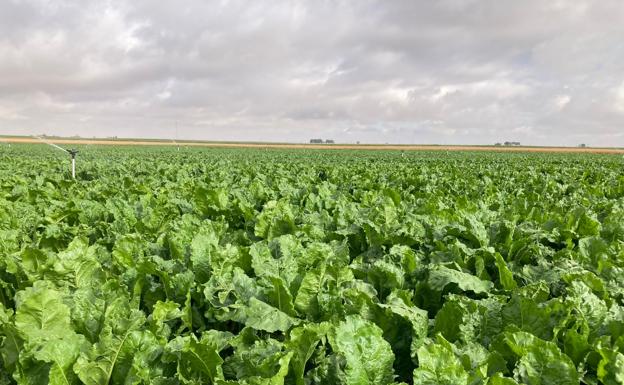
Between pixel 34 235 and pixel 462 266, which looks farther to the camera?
pixel 34 235

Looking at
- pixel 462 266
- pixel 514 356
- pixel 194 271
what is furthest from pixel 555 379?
pixel 194 271

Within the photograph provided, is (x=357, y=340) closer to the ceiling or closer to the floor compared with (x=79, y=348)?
closer to the ceiling

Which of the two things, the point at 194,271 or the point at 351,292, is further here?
the point at 194,271

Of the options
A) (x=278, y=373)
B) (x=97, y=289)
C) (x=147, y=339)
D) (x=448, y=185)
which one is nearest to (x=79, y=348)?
(x=147, y=339)

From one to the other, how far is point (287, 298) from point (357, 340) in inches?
28.2

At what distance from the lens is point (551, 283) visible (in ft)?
9.70

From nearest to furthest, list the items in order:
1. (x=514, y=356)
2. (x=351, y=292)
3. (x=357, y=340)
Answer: (x=357, y=340) < (x=514, y=356) < (x=351, y=292)

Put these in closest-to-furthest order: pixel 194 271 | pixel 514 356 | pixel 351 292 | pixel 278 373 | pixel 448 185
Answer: pixel 278 373 < pixel 514 356 < pixel 351 292 < pixel 194 271 < pixel 448 185

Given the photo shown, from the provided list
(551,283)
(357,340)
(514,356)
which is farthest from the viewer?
(551,283)

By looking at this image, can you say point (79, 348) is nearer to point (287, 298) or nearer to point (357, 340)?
point (287, 298)

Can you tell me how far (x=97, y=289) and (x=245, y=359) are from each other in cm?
121

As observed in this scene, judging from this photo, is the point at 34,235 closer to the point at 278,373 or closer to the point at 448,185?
the point at 278,373

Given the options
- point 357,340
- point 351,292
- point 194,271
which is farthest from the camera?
point 194,271

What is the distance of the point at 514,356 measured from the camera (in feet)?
6.38
